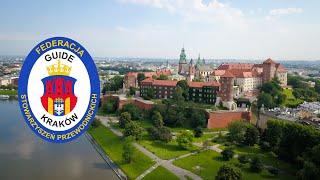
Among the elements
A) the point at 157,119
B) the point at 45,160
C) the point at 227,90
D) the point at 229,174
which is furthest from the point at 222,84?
the point at 45,160

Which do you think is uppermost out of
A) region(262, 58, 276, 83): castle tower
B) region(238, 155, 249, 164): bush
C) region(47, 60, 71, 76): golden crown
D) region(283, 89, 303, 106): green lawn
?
region(47, 60, 71, 76): golden crown

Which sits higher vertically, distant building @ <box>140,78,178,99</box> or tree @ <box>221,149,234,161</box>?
distant building @ <box>140,78,178,99</box>

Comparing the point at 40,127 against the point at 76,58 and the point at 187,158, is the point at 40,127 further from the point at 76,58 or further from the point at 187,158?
the point at 187,158

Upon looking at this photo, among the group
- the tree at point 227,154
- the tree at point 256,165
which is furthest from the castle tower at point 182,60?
the tree at point 256,165

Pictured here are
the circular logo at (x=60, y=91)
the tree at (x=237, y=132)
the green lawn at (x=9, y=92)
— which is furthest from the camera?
the green lawn at (x=9, y=92)

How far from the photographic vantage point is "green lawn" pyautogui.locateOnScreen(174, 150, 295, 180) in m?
13.8

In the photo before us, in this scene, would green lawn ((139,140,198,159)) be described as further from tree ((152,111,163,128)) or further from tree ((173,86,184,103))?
tree ((173,86,184,103))

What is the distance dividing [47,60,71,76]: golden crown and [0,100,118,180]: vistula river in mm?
9969

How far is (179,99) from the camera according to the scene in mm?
23938

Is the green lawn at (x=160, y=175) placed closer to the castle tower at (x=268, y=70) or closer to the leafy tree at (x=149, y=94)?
the leafy tree at (x=149, y=94)

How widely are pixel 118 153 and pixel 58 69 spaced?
12.7 m

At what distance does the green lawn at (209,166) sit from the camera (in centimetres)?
1377

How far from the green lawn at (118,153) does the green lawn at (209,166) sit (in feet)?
4.63

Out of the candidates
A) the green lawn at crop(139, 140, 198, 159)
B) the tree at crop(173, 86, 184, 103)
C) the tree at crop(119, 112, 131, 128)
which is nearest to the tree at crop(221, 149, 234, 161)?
the green lawn at crop(139, 140, 198, 159)
